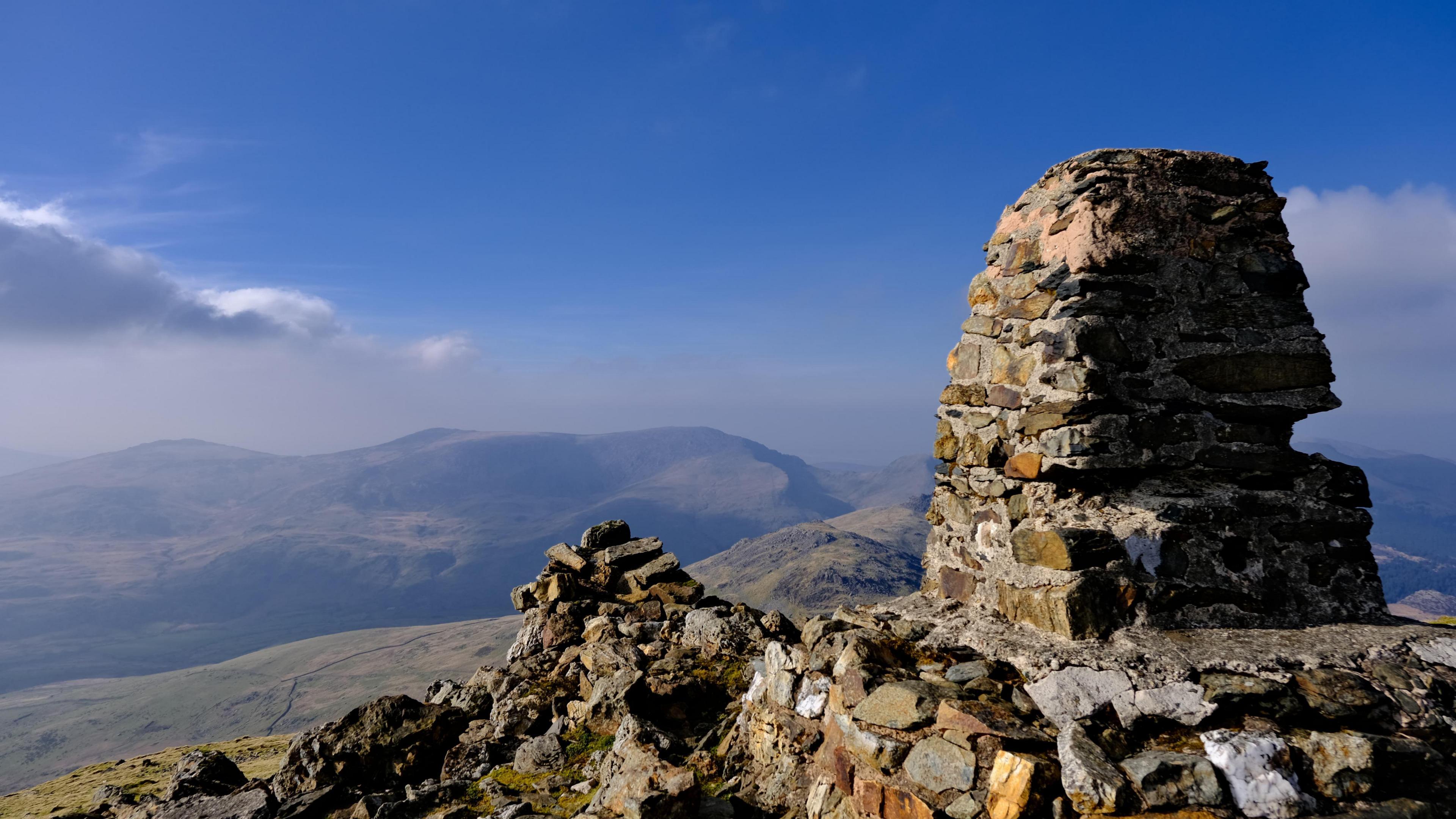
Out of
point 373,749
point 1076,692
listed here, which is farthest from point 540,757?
point 1076,692

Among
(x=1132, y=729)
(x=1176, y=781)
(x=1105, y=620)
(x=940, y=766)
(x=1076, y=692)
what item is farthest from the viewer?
(x=1105, y=620)

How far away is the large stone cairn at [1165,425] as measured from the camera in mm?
6094

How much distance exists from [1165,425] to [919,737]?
371cm

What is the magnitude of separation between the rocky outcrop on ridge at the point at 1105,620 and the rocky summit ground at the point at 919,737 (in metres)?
0.02

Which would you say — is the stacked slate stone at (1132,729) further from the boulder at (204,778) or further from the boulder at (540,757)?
the boulder at (204,778)

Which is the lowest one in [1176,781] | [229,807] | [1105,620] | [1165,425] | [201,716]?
[201,716]

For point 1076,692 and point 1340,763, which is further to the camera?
point 1076,692

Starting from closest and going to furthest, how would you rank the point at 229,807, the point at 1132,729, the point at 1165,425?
the point at 1132,729
the point at 1165,425
the point at 229,807

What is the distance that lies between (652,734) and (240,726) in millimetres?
209294

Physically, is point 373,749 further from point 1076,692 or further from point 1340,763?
point 1340,763

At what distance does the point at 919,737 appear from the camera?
545 centimetres

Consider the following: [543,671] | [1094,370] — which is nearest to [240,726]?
[543,671]

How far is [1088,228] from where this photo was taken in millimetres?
6820

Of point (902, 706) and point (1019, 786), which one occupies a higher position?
point (902, 706)
